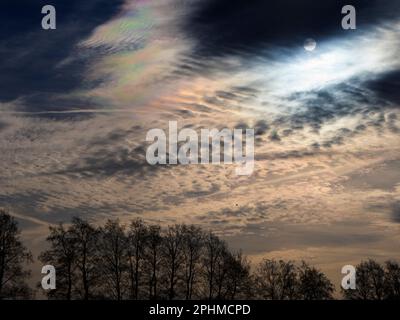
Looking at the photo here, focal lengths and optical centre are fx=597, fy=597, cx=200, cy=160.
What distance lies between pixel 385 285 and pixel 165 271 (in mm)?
47443

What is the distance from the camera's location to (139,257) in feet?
289
